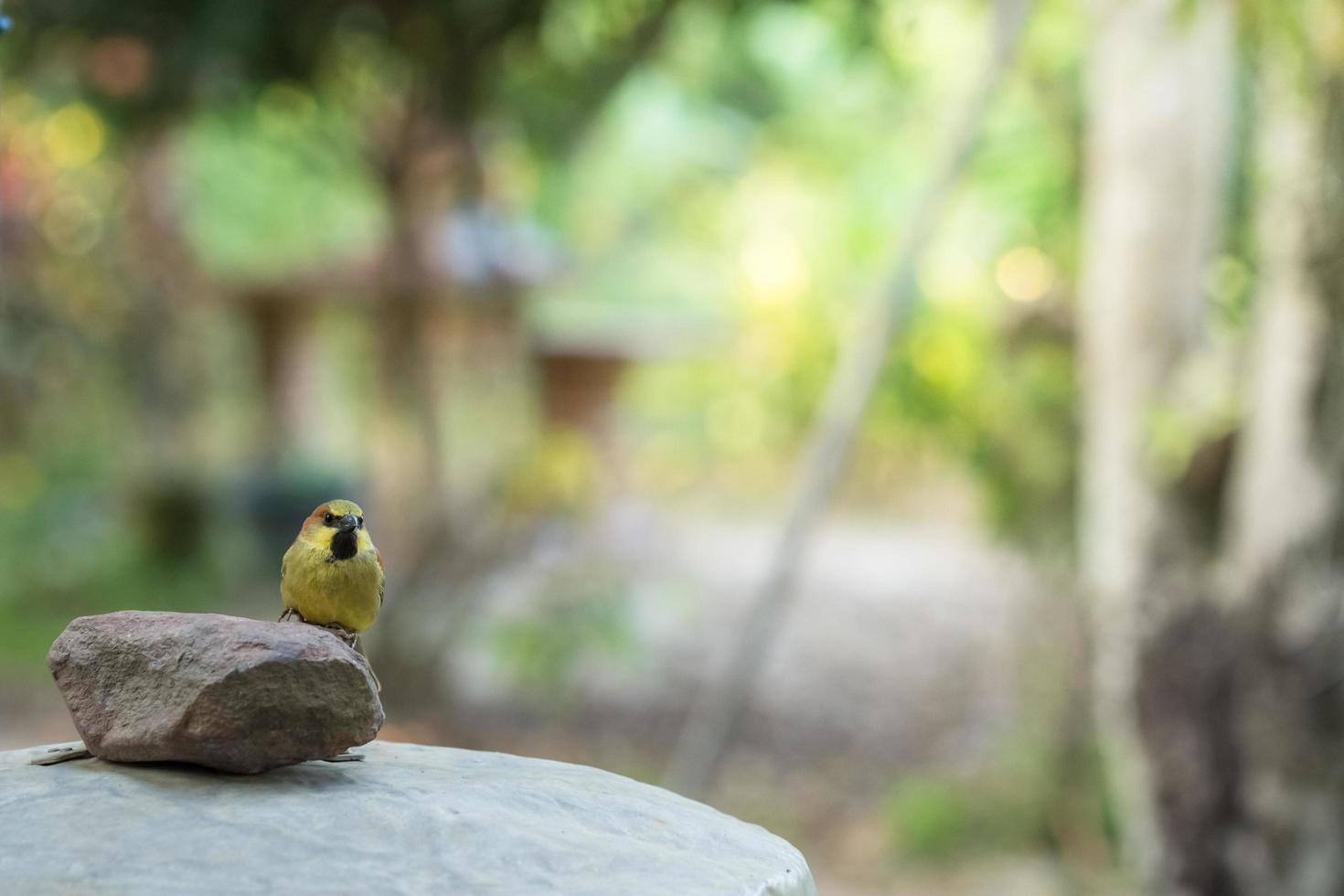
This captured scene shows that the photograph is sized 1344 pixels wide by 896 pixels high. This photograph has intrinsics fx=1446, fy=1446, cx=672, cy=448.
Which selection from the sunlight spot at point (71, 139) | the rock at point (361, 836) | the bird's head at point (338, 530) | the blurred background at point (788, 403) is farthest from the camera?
the sunlight spot at point (71, 139)

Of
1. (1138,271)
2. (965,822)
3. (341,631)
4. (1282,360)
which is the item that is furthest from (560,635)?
(341,631)

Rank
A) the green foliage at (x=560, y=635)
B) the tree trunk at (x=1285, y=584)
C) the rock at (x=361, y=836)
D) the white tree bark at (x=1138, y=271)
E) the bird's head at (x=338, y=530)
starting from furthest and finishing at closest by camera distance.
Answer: the green foliage at (x=560, y=635) → the white tree bark at (x=1138, y=271) → the tree trunk at (x=1285, y=584) → the bird's head at (x=338, y=530) → the rock at (x=361, y=836)

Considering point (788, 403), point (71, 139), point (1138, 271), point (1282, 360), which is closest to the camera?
point (1282, 360)

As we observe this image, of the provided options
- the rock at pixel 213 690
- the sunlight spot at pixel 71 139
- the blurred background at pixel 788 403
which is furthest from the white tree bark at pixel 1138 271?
the sunlight spot at pixel 71 139

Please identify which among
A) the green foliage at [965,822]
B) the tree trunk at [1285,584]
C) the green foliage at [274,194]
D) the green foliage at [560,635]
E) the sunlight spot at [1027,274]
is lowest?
the green foliage at [965,822]

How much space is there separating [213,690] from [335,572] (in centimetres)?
34

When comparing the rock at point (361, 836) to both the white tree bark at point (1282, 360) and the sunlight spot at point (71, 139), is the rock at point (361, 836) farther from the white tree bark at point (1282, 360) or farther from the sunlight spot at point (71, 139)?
the sunlight spot at point (71, 139)

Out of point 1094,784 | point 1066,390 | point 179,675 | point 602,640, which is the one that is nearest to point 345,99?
point 602,640

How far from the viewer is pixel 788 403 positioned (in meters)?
8.80

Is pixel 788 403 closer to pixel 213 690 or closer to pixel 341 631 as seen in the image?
pixel 341 631

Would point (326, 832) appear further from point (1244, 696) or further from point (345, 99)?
point (345, 99)

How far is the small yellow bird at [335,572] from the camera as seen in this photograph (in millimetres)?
2240

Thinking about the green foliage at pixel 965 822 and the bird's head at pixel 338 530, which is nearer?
the bird's head at pixel 338 530

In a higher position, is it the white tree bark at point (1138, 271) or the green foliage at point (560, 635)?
the white tree bark at point (1138, 271)
